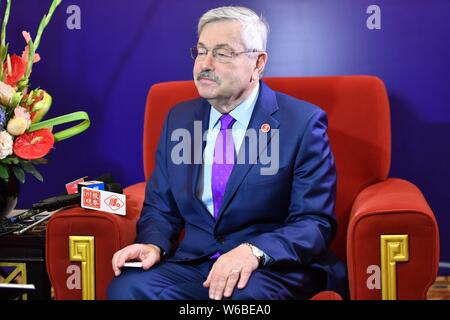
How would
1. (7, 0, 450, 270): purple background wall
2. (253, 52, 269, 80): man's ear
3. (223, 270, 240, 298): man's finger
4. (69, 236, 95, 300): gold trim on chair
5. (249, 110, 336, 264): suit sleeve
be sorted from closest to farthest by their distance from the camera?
1. (223, 270, 240, 298): man's finger
2. (249, 110, 336, 264): suit sleeve
3. (69, 236, 95, 300): gold trim on chair
4. (253, 52, 269, 80): man's ear
5. (7, 0, 450, 270): purple background wall

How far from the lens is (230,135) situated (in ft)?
6.35

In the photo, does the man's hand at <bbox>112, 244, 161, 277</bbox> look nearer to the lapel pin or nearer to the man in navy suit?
the man in navy suit

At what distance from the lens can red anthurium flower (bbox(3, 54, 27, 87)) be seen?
2023 mm

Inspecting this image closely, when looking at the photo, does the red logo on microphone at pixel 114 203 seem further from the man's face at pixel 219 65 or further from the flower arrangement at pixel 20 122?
the man's face at pixel 219 65

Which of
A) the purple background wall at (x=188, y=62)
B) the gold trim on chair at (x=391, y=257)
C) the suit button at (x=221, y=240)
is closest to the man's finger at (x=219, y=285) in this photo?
the suit button at (x=221, y=240)

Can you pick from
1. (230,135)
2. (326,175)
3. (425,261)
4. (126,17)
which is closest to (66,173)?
(126,17)

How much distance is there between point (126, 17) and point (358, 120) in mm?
1063

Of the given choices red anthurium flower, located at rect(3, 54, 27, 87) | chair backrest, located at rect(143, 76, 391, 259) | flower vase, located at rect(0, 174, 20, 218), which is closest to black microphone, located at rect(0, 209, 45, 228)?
flower vase, located at rect(0, 174, 20, 218)

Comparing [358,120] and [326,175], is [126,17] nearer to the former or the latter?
[358,120]

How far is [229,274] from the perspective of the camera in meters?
1.64

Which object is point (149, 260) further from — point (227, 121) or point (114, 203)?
point (227, 121)

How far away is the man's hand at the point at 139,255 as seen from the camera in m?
1.77

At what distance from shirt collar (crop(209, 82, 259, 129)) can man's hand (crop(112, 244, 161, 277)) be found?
15.5 inches

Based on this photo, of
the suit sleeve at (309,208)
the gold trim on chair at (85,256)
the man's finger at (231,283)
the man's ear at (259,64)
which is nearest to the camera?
the man's finger at (231,283)
